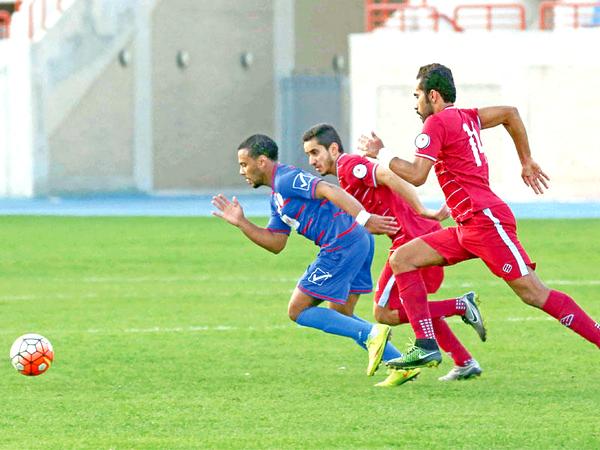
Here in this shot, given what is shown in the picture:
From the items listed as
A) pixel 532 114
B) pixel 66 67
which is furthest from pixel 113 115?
pixel 532 114

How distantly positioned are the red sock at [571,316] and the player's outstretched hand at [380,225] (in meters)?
1.02

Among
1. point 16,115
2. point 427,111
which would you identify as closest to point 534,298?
point 427,111

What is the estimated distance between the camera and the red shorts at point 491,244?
8.80 metres

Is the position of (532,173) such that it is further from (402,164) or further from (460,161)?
(402,164)

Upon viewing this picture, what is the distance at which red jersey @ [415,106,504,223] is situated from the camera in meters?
8.82

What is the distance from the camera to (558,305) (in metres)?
8.81

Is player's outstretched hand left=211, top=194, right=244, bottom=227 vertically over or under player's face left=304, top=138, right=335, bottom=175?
under

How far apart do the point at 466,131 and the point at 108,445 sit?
2968mm

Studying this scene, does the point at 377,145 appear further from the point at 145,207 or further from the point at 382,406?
the point at 145,207

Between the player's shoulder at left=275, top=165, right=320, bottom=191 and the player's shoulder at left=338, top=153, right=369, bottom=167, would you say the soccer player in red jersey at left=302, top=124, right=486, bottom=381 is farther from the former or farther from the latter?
the player's shoulder at left=275, top=165, right=320, bottom=191

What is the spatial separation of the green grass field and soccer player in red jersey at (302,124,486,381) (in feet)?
0.95

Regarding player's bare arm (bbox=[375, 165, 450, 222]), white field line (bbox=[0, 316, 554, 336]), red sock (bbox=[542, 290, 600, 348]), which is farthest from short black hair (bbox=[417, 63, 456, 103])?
white field line (bbox=[0, 316, 554, 336])

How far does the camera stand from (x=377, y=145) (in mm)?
8766

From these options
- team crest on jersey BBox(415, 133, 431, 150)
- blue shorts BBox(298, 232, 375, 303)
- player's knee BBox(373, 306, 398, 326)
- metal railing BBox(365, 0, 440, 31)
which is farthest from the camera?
metal railing BBox(365, 0, 440, 31)
